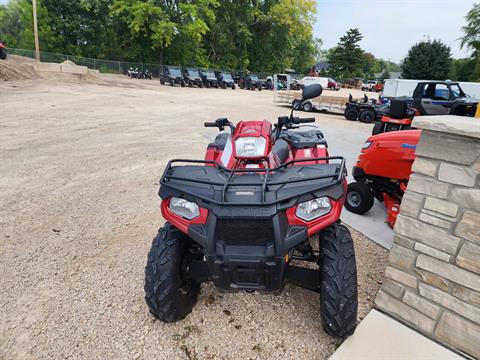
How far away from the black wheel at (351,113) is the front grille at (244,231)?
12.7 m

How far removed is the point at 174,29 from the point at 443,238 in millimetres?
33821

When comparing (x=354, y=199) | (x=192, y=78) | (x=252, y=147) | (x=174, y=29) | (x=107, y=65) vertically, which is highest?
(x=174, y=29)

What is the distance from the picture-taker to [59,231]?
3.27m

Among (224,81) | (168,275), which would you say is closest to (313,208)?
(168,275)

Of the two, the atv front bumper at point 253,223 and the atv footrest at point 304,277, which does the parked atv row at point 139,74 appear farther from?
the atv footrest at point 304,277

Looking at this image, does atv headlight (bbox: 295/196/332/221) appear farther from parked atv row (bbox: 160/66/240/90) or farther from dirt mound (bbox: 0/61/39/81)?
parked atv row (bbox: 160/66/240/90)

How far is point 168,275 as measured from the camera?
1.85 meters

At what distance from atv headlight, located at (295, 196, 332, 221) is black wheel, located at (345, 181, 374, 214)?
210cm

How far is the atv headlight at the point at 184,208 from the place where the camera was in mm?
1780

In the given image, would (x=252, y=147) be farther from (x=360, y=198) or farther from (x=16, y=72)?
(x=16, y=72)

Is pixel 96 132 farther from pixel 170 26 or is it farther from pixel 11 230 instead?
pixel 170 26

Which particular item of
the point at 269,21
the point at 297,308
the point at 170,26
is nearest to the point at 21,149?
the point at 297,308

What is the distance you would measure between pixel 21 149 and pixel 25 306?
15.4 ft

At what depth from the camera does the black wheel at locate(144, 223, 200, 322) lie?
186 centimetres
